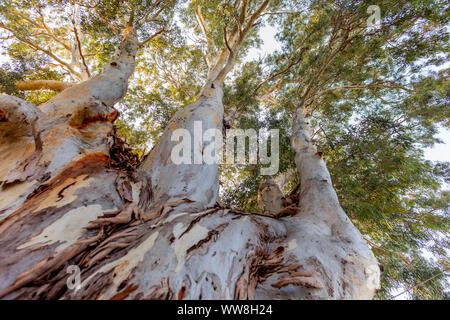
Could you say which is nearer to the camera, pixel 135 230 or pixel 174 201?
pixel 135 230

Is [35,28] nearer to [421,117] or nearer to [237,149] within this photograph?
[237,149]

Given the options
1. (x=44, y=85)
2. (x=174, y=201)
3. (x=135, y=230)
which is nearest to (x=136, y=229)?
(x=135, y=230)

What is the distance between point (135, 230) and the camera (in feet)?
3.73

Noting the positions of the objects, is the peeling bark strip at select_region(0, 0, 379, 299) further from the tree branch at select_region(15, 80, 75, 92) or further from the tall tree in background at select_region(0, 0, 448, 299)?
the tree branch at select_region(15, 80, 75, 92)

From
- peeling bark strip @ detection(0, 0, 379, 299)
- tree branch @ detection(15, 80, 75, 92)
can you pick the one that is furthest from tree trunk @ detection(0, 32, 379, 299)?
tree branch @ detection(15, 80, 75, 92)

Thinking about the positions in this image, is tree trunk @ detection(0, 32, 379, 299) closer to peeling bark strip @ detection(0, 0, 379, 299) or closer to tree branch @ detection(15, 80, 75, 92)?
peeling bark strip @ detection(0, 0, 379, 299)

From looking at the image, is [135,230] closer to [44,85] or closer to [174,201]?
[174,201]

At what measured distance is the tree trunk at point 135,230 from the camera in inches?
32.5

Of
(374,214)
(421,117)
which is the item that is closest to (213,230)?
(374,214)

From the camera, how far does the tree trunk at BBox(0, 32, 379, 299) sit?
825mm

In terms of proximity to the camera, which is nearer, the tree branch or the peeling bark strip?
the peeling bark strip

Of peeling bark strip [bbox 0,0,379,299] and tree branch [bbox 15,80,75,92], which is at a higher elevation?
tree branch [bbox 15,80,75,92]
